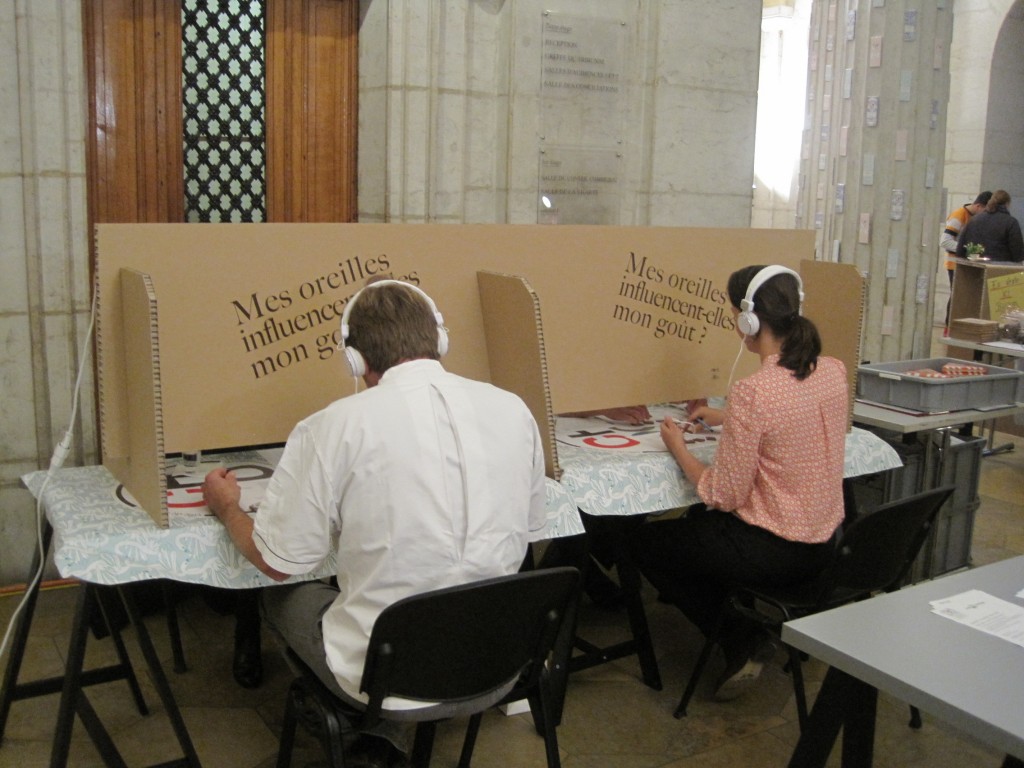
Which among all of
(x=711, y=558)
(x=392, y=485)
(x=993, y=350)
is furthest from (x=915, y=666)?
(x=993, y=350)

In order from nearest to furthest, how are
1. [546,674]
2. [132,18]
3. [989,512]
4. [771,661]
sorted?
1. [546,674]
2. [771,661]
3. [132,18]
4. [989,512]

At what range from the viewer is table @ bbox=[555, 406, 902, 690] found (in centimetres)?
301

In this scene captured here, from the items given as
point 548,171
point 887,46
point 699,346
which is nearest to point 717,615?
point 699,346

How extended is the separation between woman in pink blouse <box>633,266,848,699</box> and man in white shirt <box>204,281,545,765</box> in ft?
3.04

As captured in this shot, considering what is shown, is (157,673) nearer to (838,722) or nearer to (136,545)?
(136,545)

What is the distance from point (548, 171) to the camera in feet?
16.4

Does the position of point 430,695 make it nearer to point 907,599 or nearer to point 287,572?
point 287,572

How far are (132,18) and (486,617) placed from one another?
3145mm

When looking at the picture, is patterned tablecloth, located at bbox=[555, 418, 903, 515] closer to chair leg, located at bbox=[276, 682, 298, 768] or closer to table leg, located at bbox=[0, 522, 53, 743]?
chair leg, located at bbox=[276, 682, 298, 768]

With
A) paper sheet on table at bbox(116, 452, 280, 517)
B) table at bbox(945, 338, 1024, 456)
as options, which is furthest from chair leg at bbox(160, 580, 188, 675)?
table at bbox(945, 338, 1024, 456)

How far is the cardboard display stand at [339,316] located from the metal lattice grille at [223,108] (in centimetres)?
172

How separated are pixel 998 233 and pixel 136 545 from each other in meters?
9.50

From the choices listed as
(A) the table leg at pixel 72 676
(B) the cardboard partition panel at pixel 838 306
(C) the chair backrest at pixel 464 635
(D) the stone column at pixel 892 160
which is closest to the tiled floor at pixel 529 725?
(A) the table leg at pixel 72 676

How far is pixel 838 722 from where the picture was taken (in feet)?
7.13
